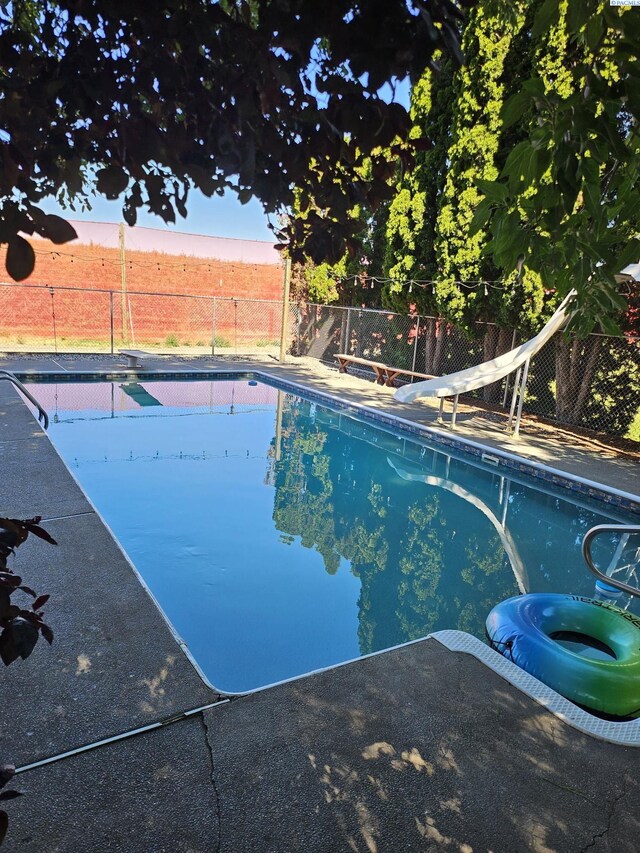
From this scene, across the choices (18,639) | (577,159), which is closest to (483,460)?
(577,159)

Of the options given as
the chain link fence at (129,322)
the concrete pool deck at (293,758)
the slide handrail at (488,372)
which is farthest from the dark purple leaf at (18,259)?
the chain link fence at (129,322)

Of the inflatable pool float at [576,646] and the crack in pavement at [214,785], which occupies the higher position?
the crack in pavement at [214,785]

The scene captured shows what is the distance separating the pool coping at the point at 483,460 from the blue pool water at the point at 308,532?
0.20 metres

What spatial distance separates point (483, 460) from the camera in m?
7.36

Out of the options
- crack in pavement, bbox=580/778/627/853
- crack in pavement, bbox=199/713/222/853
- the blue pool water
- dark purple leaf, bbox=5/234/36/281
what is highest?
dark purple leaf, bbox=5/234/36/281

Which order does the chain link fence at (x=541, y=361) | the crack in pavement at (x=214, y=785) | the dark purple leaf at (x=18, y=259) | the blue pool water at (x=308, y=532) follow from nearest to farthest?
the dark purple leaf at (x=18, y=259) < the crack in pavement at (x=214, y=785) < the blue pool water at (x=308, y=532) < the chain link fence at (x=541, y=361)

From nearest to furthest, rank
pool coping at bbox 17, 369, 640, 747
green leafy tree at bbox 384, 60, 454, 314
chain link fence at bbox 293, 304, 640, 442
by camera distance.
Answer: pool coping at bbox 17, 369, 640, 747 < chain link fence at bbox 293, 304, 640, 442 < green leafy tree at bbox 384, 60, 454, 314

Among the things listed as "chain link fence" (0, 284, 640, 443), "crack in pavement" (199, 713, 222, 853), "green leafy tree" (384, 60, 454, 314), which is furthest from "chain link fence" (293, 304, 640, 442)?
"crack in pavement" (199, 713, 222, 853)

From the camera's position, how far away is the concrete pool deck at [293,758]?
178 cm

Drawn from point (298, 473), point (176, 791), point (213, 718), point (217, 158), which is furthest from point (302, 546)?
point (217, 158)

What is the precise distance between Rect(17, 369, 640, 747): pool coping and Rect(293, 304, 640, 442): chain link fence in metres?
2.59

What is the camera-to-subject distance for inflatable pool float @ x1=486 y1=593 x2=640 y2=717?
2836mm

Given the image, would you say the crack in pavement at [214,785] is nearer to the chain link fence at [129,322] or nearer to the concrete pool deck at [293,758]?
the concrete pool deck at [293,758]

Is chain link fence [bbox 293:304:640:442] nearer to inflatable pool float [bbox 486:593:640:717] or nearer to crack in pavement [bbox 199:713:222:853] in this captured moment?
inflatable pool float [bbox 486:593:640:717]
